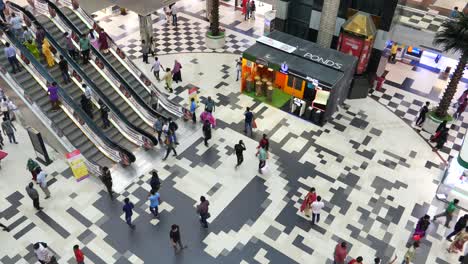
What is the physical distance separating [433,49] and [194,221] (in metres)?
13.1

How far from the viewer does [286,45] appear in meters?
20.2

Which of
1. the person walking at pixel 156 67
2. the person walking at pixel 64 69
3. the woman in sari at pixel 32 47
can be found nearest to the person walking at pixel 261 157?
the person walking at pixel 156 67

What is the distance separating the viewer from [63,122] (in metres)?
16.5

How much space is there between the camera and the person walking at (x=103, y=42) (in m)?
19.1

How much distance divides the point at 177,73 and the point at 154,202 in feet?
29.0

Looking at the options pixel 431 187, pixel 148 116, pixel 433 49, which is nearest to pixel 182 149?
pixel 148 116

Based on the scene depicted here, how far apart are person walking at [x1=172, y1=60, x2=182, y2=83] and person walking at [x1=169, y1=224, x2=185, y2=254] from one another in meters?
9.76

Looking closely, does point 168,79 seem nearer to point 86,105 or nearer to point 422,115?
point 86,105

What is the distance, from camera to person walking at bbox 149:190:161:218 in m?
13.5

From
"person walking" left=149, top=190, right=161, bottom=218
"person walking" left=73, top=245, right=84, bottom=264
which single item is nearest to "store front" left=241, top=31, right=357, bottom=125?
"person walking" left=149, top=190, right=161, bottom=218

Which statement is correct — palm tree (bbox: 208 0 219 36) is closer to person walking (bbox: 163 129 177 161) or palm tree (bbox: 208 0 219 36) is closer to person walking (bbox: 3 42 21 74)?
person walking (bbox: 163 129 177 161)

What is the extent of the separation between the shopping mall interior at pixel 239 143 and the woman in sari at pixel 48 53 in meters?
0.05

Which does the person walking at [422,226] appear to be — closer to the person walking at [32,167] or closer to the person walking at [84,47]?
the person walking at [32,167]

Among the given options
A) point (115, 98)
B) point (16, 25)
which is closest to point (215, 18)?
point (115, 98)
